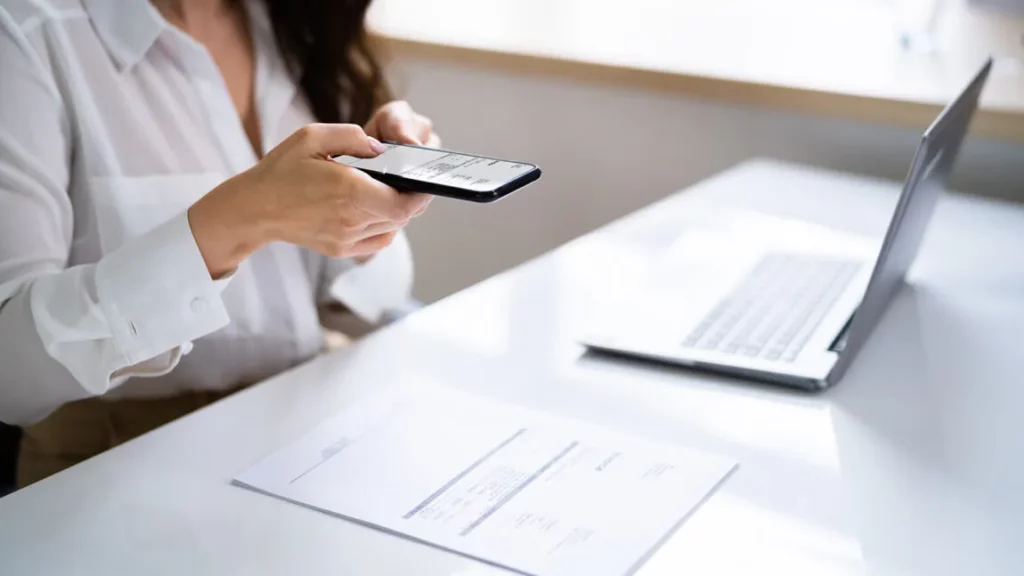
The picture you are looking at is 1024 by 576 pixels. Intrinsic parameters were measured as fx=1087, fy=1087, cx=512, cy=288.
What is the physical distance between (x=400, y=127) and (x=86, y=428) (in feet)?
1.41

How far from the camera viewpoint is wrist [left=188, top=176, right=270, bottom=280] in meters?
0.77

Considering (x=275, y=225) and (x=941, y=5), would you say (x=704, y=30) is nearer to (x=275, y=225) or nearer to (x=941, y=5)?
(x=941, y=5)

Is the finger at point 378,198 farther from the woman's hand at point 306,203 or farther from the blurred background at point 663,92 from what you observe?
the blurred background at point 663,92

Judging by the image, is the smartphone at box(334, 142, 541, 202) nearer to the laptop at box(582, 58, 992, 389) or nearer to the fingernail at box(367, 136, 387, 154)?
the fingernail at box(367, 136, 387, 154)

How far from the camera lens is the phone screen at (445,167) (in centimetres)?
70

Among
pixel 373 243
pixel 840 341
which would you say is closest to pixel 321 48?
pixel 373 243

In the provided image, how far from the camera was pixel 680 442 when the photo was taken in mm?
758

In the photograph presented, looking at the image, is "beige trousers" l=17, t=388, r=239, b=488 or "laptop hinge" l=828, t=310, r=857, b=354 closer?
"laptop hinge" l=828, t=310, r=857, b=354

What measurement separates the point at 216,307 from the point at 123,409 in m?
0.31

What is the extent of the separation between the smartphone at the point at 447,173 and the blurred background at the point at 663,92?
78 cm

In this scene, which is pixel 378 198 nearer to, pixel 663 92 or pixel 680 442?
pixel 680 442

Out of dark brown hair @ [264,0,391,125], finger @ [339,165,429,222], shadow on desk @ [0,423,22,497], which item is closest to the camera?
finger @ [339,165,429,222]

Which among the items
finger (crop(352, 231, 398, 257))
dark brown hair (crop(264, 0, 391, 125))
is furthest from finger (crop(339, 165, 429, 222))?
dark brown hair (crop(264, 0, 391, 125))

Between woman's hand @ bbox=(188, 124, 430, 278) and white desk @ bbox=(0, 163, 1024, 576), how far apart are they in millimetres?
126
